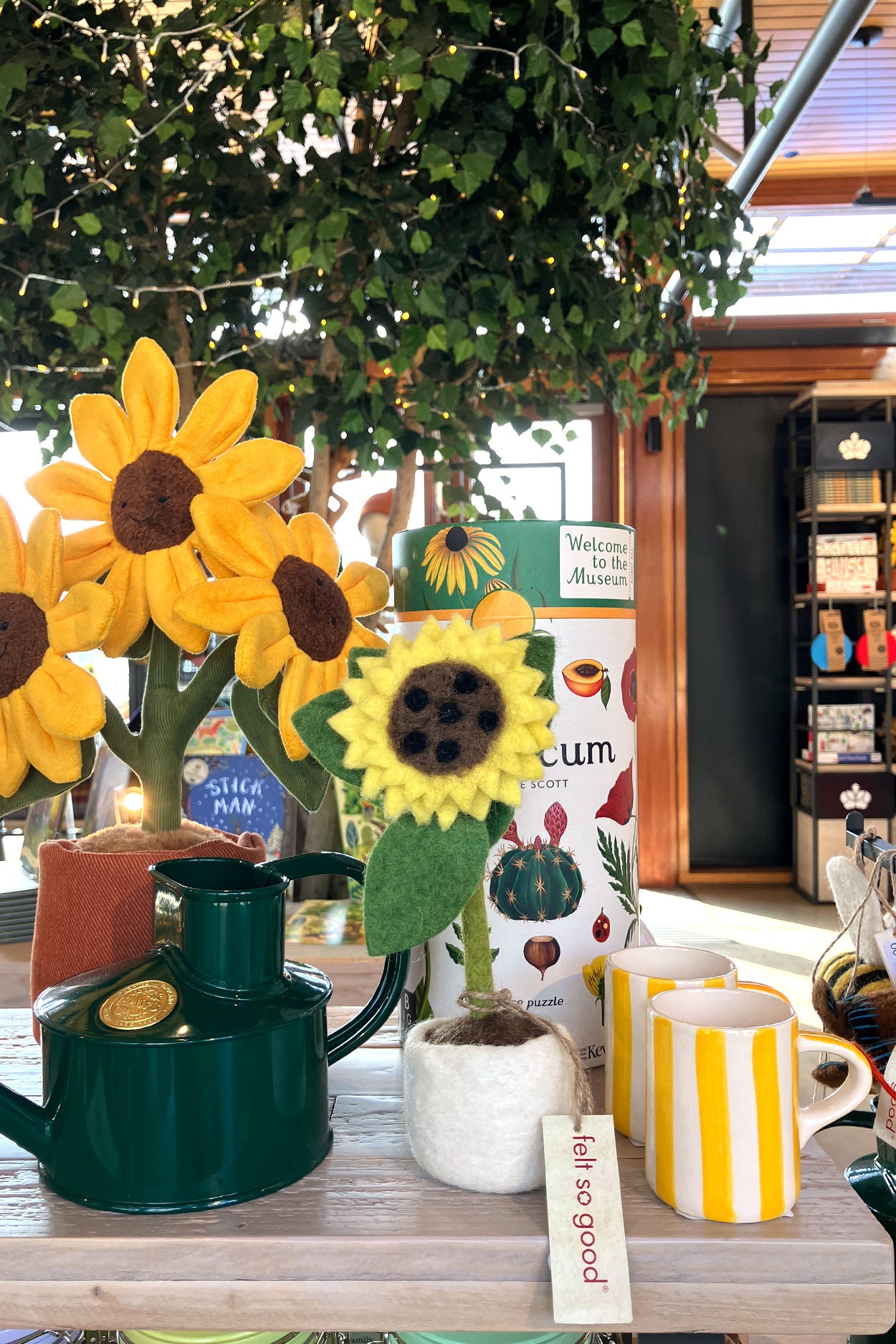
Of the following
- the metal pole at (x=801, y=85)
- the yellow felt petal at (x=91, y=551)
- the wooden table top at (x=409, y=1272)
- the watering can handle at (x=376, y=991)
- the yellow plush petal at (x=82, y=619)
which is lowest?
the wooden table top at (x=409, y=1272)

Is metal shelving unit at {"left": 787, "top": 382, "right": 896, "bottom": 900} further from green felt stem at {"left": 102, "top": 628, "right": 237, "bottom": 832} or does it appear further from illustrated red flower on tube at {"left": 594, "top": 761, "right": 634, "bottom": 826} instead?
green felt stem at {"left": 102, "top": 628, "right": 237, "bottom": 832}

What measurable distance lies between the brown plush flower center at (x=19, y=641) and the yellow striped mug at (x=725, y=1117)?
13.8 inches

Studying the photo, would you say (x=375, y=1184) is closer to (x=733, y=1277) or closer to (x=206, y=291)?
(x=733, y=1277)

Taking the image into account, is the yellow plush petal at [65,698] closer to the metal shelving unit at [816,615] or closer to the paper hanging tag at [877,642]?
the metal shelving unit at [816,615]

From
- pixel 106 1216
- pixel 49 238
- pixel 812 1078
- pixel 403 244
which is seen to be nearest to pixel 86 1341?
pixel 106 1216

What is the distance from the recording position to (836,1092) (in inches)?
20.0

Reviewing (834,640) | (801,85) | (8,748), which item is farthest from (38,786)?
(834,640)

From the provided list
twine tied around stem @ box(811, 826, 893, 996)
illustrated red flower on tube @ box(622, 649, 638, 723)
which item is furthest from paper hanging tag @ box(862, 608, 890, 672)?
illustrated red flower on tube @ box(622, 649, 638, 723)

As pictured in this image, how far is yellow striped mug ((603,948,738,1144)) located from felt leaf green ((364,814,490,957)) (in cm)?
15

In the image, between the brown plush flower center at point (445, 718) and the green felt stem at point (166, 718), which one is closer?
the brown plush flower center at point (445, 718)

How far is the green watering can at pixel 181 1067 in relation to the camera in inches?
18.4

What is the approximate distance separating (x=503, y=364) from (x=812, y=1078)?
47.1 inches

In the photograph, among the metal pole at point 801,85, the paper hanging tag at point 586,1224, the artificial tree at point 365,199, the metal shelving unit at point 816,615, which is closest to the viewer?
the paper hanging tag at point 586,1224

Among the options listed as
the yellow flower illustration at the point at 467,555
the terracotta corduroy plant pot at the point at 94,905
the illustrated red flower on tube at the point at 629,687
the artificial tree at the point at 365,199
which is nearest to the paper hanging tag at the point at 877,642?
the artificial tree at the point at 365,199
